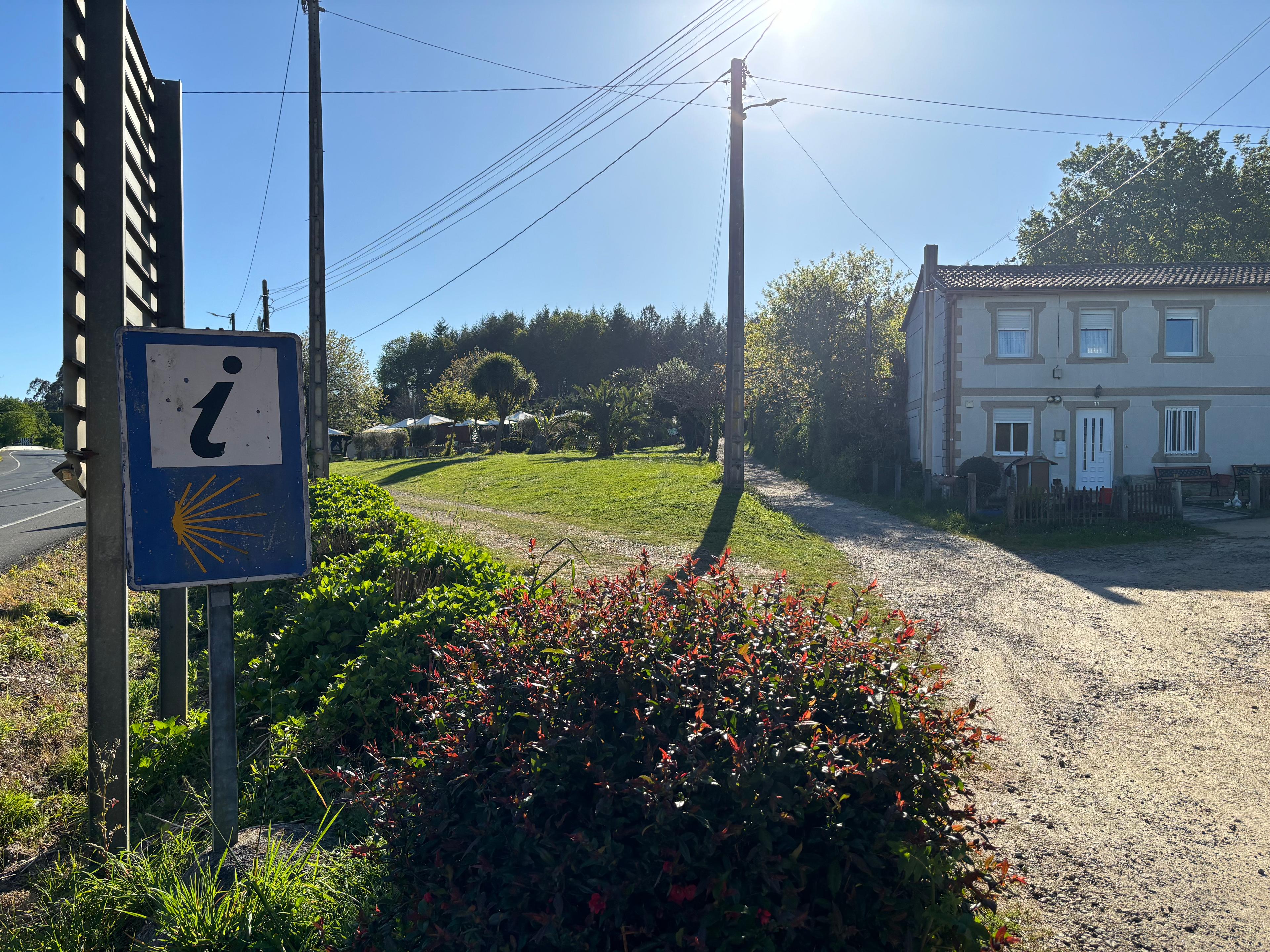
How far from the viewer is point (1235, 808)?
3.94 m

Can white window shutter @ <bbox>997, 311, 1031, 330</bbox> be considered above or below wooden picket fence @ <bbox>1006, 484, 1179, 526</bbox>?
above

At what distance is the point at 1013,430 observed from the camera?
21453mm

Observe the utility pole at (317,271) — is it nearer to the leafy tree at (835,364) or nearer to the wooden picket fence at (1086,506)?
the wooden picket fence at (1086,506)

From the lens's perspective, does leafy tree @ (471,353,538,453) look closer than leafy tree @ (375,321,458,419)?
Yes

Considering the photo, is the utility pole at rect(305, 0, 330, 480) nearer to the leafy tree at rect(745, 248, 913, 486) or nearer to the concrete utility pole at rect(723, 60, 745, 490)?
the concrete utility pole at rect(723, 60, 745, 490)

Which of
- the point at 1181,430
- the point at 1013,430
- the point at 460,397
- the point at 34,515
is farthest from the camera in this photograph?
the point at 460,397

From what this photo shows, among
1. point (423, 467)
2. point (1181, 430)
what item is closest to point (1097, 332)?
point (1181, 430)

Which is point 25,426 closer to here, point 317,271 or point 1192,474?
point 317,271

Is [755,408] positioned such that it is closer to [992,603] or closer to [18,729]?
[992,603]

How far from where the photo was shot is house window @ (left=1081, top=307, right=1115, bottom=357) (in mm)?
21281

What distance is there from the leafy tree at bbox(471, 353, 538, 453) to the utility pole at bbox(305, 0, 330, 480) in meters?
23.2

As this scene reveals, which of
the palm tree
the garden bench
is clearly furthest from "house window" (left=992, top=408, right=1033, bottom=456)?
the palm tree

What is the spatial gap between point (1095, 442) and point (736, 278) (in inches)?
487

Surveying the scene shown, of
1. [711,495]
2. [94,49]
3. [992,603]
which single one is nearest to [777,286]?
[711,495]
